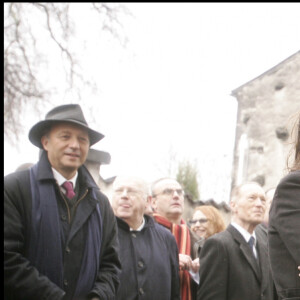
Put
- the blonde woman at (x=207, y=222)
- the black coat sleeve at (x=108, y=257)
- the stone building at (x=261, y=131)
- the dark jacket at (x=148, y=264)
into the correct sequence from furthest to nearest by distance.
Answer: the stone building at (x=261, y=131) → the blonde woman at (x=207, y=222) → the dark jacket at (x=148, y=264) → the black coat sleeve at (x=108, y=257)

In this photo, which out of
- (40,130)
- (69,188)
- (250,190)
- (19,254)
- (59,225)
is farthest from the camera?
(250,190)

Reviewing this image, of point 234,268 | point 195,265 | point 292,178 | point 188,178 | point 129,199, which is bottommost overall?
point 188,178

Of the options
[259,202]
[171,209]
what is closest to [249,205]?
[259,202]

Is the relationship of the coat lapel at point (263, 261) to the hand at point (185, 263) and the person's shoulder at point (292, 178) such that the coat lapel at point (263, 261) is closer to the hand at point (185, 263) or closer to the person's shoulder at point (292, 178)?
the hand at point (185, 263)

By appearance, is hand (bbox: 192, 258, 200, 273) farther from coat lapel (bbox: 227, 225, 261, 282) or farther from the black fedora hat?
the black fedora hat

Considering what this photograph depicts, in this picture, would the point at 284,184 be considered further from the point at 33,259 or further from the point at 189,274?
the point at 189,274

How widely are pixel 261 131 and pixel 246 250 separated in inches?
645

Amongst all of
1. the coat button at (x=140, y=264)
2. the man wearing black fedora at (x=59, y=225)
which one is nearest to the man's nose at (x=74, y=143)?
the man wearing black fedora at (x=59, y=225)

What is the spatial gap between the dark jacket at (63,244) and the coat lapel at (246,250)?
132 cm

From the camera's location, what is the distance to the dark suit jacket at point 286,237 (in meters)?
2.35

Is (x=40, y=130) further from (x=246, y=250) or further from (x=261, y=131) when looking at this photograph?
(x=261, y=131)

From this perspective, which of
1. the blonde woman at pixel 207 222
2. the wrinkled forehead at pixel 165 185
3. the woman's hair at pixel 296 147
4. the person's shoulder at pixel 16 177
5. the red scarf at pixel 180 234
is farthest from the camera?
the blonde woman at pixel 207 222

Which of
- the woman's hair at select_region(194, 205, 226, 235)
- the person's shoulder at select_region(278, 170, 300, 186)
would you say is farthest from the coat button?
the woman's hair at select_region(194, 205, 226, 235)

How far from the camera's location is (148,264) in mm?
4188
